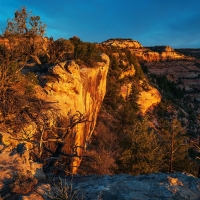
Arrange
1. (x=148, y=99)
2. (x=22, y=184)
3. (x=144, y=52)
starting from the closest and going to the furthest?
(x=22, y=184) < (x=148, y=99) < (x=144, y=52)

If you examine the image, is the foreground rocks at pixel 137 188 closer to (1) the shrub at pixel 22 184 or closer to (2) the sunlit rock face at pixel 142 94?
(1) the shrub at pixel 22 184

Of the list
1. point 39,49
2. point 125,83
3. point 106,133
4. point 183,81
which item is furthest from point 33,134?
point 183,81

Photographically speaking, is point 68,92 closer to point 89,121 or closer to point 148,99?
point 89,121

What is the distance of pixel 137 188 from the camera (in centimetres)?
613

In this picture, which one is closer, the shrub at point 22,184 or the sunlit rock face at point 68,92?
the shrub at point 22,184

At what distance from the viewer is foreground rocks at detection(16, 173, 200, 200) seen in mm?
Result: 5723

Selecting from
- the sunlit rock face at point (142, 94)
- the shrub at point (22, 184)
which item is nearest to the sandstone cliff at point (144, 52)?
the sunlit rock face at point (142, 94)

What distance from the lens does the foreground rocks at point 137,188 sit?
572 cm

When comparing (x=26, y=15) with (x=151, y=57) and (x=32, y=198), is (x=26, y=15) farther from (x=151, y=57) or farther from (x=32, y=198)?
(x=151, y=57)

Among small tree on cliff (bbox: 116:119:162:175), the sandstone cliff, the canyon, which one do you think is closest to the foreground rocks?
the canyon

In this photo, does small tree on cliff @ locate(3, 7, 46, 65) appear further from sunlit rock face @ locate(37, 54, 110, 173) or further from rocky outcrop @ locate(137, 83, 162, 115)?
rocky outcrop @ locate(137, 83, 162, 115)

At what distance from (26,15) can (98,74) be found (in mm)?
10203

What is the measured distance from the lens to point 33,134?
12.8 m

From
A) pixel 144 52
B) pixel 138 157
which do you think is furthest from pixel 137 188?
pixel 144 52
